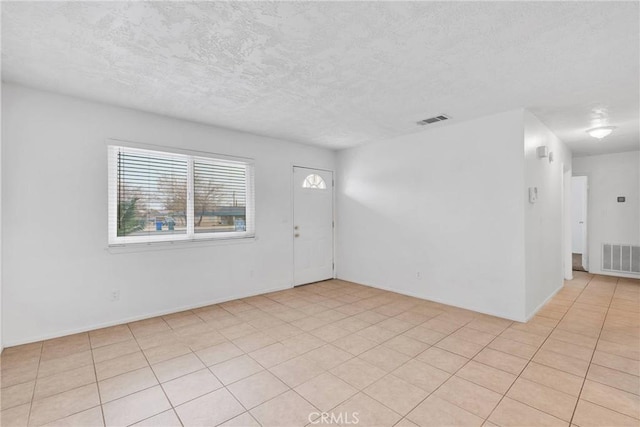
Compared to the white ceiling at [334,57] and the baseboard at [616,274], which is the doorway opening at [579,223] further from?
the white ceiling at [334,57]

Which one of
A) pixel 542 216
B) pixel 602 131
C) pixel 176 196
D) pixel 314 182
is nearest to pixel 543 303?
pixel 542 216

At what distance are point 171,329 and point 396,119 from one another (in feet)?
12.8

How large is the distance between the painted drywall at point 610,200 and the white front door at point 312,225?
570 centimetres

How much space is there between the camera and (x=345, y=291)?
5105mm

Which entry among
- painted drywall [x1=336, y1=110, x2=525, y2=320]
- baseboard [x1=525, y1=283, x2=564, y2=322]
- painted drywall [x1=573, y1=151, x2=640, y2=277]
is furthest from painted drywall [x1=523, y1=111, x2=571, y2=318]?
painted drywall [x1=573, y1=151, x2=640, y2=277]

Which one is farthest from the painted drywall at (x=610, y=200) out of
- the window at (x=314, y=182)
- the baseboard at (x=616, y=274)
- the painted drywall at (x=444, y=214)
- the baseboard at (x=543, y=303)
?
the window at (x=314, y=182)

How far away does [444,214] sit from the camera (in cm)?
435

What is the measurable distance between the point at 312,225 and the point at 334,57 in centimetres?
363

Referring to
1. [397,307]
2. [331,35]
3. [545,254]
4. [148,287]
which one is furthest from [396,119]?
[148,287]

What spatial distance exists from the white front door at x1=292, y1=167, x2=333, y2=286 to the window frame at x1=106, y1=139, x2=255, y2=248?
90cm

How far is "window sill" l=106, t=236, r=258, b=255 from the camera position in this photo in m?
3.53

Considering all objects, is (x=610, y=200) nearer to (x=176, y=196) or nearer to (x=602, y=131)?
(x=602, y=131)

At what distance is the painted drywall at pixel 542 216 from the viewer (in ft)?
12.0

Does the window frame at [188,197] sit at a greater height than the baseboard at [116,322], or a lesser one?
greater
